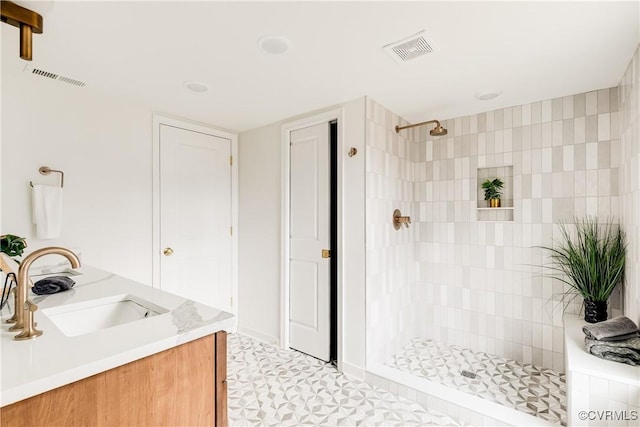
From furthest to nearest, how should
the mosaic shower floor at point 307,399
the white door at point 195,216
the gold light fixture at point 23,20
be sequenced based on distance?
the white door at point 195,216 → the mosaic shower floor at point 307,399 → the gold light fixture at point 23,20

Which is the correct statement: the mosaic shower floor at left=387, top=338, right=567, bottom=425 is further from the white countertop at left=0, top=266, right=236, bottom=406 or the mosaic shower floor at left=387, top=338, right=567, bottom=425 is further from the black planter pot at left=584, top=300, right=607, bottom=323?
the white countertop at left=0, top=266, right=236, bottom=406

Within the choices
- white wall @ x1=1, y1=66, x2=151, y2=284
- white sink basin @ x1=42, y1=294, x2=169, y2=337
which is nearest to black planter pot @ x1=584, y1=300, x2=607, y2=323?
white sink basin @ x1=42, y1=294, x2=169, y2=337

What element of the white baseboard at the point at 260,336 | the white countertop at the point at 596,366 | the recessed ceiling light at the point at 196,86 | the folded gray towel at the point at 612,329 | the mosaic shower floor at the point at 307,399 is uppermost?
the recessed ceiling light at the point at 196,86

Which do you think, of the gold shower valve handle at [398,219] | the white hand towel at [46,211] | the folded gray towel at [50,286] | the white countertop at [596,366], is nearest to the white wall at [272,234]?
the gold shower valve handle at [398,219]

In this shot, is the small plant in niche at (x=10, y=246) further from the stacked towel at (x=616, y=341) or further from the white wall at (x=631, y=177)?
the white wall at (x=631, y=177)

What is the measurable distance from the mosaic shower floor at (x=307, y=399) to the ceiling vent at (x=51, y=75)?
2460 mm

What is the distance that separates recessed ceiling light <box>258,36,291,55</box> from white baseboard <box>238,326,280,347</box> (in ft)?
8.30

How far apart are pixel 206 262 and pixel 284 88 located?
190 cm

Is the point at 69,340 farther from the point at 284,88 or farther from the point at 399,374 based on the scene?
the point at 399,374

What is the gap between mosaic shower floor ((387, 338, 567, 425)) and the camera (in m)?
2.06

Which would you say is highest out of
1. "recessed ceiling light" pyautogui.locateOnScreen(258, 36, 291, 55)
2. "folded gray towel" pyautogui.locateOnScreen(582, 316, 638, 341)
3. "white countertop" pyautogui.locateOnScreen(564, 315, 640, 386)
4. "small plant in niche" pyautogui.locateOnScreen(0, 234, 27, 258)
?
"recessed ceiling light" pyautogui.locateOnScreen(258, 36, 291, 55)

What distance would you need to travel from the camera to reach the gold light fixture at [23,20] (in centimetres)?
102

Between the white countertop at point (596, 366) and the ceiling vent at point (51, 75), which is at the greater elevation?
Answer: the ceiling vent at point (51, 75)

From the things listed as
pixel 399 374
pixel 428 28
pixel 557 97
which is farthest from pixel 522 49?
pixel 399 374
